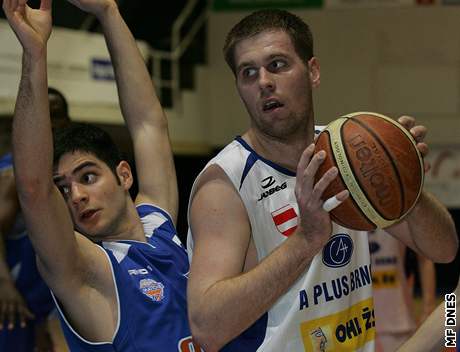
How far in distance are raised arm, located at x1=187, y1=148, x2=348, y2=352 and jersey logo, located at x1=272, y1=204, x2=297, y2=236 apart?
0.17m

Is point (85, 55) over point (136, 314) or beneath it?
beneath

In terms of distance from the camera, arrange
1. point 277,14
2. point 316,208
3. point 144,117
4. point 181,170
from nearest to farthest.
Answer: point 316,208 < point 277,14 < point 144,117 < point 181,170

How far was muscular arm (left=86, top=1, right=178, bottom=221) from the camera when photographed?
4.15m

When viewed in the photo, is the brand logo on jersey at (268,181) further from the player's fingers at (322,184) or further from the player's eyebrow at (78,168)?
the player's eyebrow at (78,168)

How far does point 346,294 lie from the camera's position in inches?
132

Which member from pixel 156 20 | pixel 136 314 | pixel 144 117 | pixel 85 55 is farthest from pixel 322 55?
pixel 136 314

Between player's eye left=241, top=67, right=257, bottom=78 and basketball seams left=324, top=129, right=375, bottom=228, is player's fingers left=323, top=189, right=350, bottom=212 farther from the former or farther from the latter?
player's eye left=241, top=67, right=257, bottom=78

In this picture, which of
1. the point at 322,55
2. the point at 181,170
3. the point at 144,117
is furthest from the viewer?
the point at 181,170

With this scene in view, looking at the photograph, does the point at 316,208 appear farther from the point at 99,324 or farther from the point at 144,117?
the point at 144,117

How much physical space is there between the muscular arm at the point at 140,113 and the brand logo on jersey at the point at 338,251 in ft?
3.31

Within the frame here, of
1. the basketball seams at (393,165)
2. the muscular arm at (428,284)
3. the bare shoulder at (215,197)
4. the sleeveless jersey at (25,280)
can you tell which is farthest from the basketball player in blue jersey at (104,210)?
the muscular arm at (428,284)

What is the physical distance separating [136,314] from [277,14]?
47.6 inches

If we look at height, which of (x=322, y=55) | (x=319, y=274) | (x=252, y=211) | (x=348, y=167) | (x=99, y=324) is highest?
(x=348, y=167)

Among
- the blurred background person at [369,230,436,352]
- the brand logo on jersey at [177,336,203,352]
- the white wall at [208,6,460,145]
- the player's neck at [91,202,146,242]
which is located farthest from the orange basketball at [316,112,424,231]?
the white wall at [208,6,460,145]
